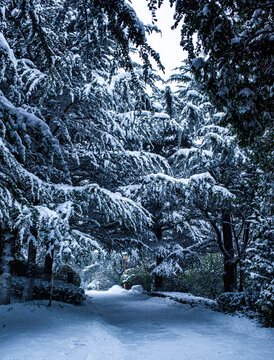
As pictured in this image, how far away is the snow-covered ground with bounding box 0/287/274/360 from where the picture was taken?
4.53m

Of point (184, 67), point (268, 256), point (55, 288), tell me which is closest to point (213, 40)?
point (268, 256)

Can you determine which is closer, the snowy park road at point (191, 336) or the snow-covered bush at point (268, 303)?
the snowy park road at point (191, 336)

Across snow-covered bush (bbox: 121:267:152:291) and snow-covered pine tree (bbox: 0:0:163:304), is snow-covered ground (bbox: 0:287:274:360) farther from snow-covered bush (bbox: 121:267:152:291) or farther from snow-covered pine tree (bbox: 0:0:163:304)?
snow-covered bush (bbox: 121:267:152:291)

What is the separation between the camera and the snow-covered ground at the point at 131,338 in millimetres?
4531

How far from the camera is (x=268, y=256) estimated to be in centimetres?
742

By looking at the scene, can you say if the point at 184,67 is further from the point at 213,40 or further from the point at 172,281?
the point at 172,281

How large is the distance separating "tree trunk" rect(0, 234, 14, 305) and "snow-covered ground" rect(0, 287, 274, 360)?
0.61 meters

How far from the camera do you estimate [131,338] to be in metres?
6.27

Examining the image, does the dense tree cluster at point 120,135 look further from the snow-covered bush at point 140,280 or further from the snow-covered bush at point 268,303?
the snow-covered bush at point 140,280

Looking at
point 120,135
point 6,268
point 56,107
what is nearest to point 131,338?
point 6,268

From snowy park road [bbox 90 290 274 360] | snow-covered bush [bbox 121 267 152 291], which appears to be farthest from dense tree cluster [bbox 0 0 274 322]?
snow-covered bush [bbox 121 267 152 291]

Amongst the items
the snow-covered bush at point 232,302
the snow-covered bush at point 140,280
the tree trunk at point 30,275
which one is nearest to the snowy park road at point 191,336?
the snow-covered bush at point 232,302

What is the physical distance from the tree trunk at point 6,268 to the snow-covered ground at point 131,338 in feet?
2.00

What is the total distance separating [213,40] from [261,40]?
0.93 meters
